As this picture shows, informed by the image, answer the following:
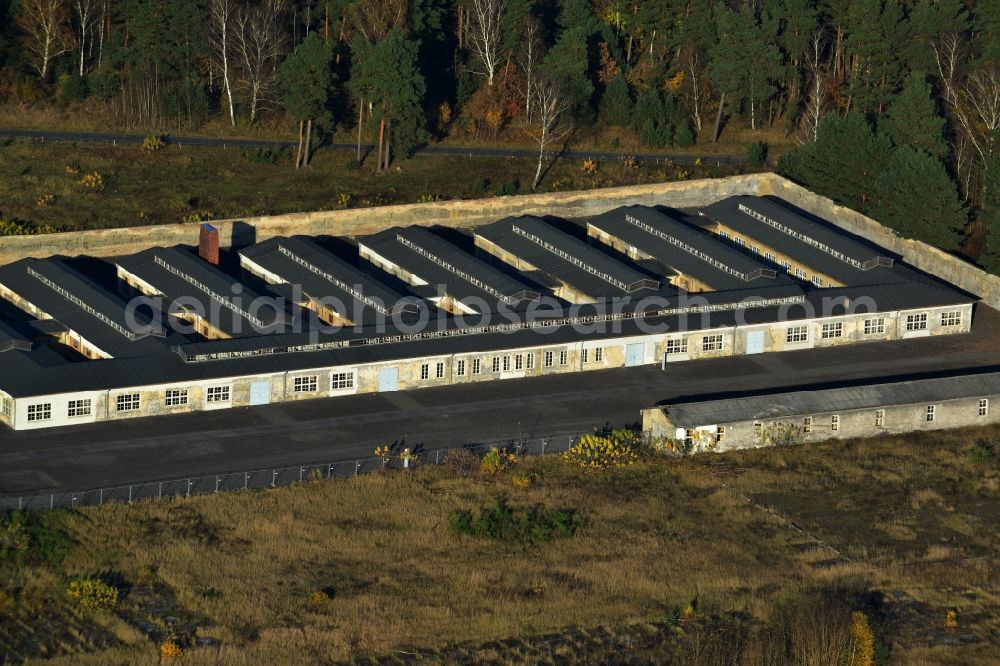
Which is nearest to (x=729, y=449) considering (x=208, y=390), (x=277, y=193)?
(x=208, y=390)

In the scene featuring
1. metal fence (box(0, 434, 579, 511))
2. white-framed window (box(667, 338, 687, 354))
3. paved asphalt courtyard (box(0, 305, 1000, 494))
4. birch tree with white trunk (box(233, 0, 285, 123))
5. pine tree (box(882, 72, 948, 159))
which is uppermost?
birch tree with white trunk (box(233, 0, 285, 123))

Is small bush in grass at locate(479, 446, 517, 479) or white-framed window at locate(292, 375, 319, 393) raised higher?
white-framed window at locate(292, 375, 319, 393)

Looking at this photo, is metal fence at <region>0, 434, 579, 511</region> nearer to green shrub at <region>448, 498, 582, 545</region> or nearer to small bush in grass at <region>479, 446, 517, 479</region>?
small bush in grass at <region>479, 446, 517, 479</region>

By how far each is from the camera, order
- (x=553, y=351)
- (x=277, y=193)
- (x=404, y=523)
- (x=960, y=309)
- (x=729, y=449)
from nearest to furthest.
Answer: (x=404, y=523)
(x=729, y=449)
(x=553, y=351)
(x=960, y=309)
(x=277, y=193)


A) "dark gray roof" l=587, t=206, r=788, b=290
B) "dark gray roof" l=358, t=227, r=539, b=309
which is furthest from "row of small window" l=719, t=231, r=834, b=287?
"dark gray roof" l=358, t=227, r=539, b=309

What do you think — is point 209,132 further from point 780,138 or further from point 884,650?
point 884,650

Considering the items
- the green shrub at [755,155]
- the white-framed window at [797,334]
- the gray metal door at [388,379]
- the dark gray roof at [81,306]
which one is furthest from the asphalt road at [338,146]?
the gray metal door at [388,379]
